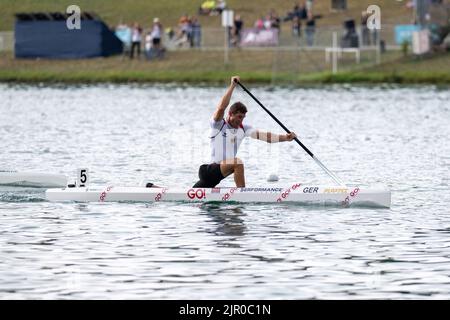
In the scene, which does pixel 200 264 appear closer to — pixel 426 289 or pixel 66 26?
pixel 426 289

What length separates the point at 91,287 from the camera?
2144cm

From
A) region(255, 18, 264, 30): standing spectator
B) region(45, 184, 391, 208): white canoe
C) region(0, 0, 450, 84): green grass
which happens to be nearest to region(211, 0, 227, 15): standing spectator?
region(0, 0, 450, 84): green grass

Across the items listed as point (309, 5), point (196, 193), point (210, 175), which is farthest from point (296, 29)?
point (210, 175)

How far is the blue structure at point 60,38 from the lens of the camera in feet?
291

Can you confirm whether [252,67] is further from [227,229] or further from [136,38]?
[227,229]

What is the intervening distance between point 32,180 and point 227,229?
7.23m

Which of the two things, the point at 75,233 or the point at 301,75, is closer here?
the point at 75,233

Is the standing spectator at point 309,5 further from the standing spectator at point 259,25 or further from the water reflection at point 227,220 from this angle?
the water reflection at point 227,220

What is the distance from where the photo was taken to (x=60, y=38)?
3524 inches

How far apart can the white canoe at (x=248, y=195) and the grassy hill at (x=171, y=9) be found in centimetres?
6315

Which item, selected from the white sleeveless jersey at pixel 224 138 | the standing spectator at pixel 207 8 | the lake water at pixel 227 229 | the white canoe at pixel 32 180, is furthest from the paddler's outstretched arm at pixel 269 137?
the standing spectator at pixel 207 8

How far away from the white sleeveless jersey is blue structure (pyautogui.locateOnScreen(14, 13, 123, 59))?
59.0m

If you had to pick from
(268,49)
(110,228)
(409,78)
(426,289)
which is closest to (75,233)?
(110,228)
